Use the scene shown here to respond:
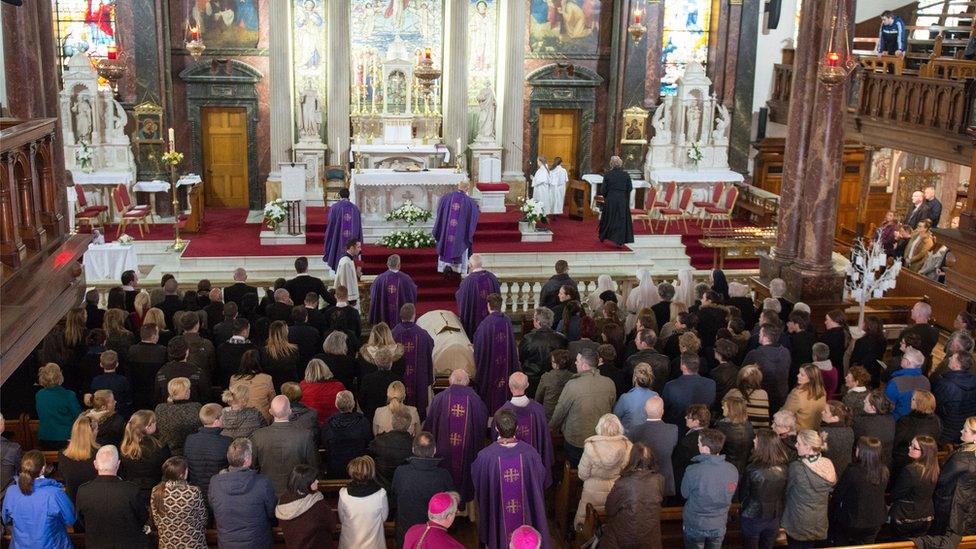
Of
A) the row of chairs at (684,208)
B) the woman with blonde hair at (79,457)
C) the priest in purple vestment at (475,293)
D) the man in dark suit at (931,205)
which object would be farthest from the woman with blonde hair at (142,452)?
the man in dark suit at (931,205)

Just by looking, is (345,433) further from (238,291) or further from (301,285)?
(301,285)

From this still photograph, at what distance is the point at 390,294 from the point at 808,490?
6.64m

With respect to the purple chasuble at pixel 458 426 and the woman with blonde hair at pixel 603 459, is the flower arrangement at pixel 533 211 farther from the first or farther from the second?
the woman with blonde hair at pixel 603 459

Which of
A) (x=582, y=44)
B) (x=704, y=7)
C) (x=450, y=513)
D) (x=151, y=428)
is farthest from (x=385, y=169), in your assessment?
(x=450, y=513)

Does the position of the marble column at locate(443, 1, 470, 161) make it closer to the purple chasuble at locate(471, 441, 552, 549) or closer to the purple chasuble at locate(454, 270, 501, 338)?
the purple chasuble at locate(454, 270, 501, 338)

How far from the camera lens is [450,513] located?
596 centimetres

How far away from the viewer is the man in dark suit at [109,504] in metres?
6.58

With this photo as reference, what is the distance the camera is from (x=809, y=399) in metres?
8.49

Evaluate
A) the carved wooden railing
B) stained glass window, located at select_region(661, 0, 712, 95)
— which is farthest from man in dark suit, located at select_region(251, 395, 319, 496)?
stained glass window, located at select_region(661, 0, 712, 95)

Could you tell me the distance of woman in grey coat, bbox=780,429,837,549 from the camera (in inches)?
287

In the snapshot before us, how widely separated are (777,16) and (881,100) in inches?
129

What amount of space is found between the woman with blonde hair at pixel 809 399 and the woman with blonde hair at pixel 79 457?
221 inches

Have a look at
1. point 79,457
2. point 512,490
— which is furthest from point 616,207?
point 79,457

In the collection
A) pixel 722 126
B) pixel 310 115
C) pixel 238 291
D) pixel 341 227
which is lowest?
pixel 238 291
